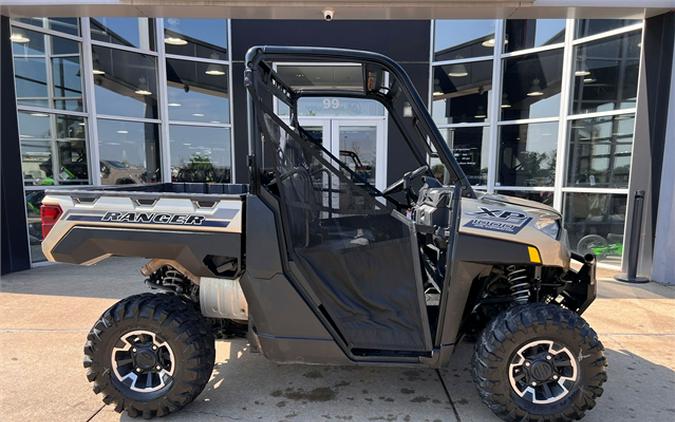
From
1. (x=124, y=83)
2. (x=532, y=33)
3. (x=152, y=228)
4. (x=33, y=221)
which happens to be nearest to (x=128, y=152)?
(x=124, y=83)

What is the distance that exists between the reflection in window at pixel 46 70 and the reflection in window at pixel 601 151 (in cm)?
819

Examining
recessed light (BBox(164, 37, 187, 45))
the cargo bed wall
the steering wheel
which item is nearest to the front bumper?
the steering wheel

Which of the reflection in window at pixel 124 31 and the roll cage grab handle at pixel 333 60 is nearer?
the roll cage grab handle at pixel 333 60

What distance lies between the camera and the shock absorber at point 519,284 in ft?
8.78

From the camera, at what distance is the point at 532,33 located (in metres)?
7.18

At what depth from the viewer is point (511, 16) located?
17.6ft

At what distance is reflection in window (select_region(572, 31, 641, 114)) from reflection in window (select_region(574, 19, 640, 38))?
16 cm

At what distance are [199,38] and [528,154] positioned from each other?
6728mm

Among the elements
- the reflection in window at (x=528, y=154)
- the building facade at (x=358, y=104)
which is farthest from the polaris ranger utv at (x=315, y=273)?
the reflection in window at (x=528, y=154)

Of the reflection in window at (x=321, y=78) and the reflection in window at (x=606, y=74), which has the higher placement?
the reflection in window at (x=606, y=74)

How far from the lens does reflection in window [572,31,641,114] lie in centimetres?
580

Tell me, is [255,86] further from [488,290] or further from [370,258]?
[488,290]

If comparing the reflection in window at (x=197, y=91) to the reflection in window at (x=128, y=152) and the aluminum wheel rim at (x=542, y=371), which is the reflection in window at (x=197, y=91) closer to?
the reflection in window at (x=128, y=152)

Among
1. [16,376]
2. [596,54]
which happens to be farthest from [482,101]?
[16,376]
